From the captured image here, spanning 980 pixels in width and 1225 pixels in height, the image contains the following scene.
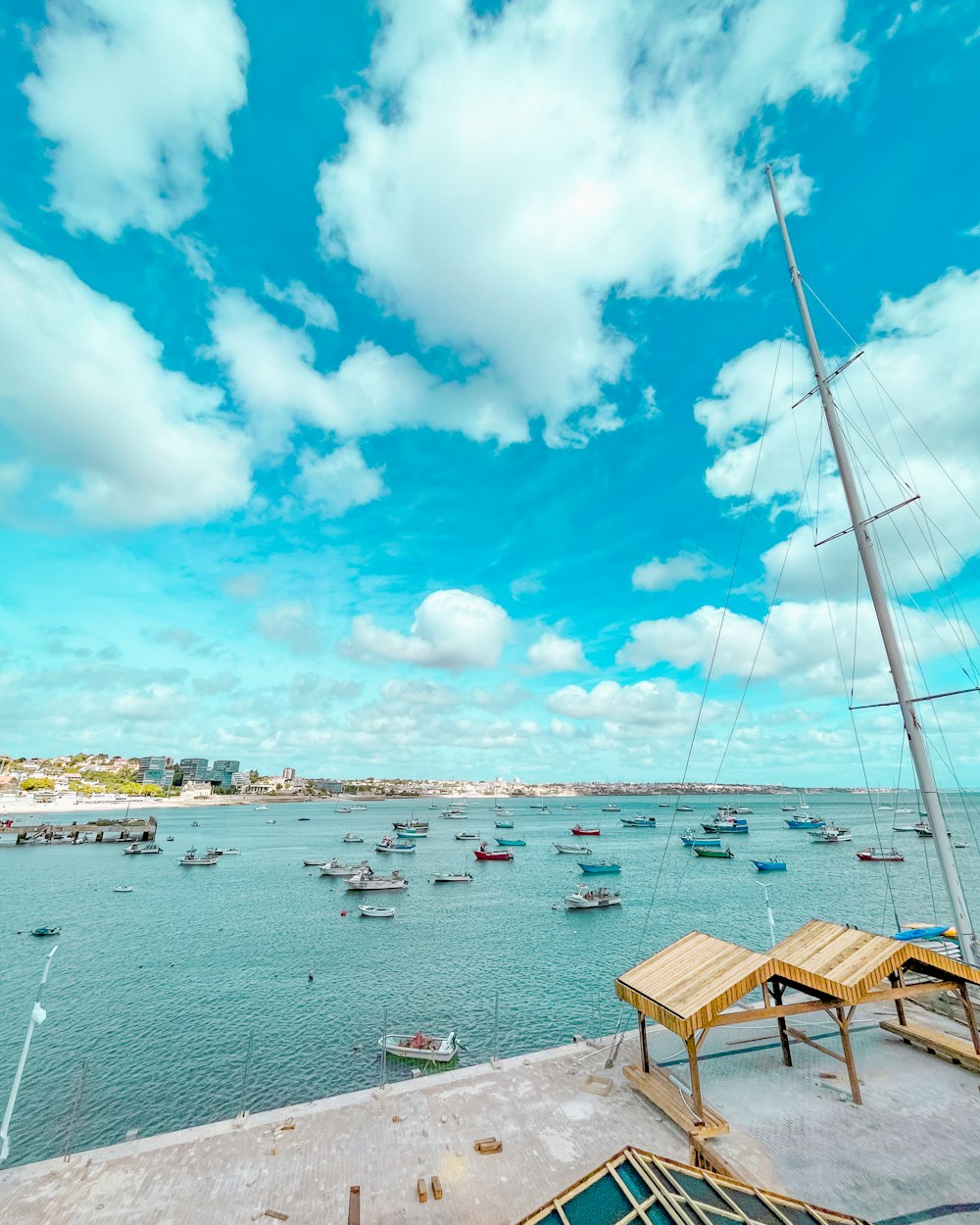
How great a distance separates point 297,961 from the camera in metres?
44.8

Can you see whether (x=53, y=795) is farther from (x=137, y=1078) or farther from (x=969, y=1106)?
(x=969, y=1106)

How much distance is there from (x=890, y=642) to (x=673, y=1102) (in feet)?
51.0

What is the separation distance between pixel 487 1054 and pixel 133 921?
4889 centimetres

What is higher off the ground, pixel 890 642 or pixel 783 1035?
pixel 890 642

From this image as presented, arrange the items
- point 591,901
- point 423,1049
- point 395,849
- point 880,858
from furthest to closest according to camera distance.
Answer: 1. point 395,849
2. point 880,858
3. point 591,901
4. point 423,1049

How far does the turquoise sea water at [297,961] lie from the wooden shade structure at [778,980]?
1500 centimetres

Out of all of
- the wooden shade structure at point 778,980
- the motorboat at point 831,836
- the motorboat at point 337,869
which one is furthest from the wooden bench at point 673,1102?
the motorboat at point 831,836

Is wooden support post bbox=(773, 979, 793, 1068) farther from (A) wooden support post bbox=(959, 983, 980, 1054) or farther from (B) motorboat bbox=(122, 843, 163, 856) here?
(B) motorboat bbox=(122, 843, 163, 856)

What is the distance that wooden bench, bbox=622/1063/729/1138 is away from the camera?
46.2ft

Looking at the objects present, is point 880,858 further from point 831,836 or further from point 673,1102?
point 673,1102

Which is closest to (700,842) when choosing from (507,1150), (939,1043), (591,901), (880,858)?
(880,858)

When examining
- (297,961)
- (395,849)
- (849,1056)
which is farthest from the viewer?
(395,849)

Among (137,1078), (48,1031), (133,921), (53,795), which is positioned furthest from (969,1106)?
(53,795)

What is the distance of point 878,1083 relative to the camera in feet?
54.6
